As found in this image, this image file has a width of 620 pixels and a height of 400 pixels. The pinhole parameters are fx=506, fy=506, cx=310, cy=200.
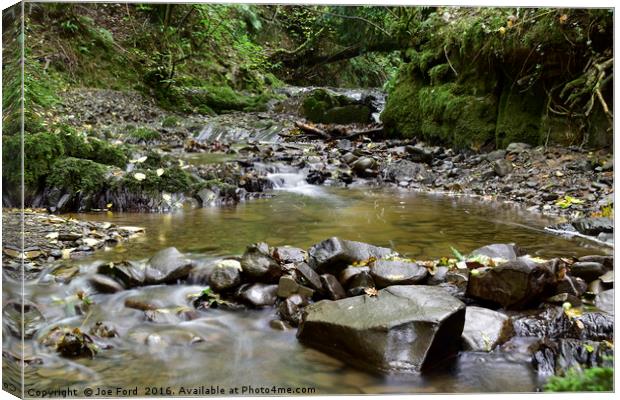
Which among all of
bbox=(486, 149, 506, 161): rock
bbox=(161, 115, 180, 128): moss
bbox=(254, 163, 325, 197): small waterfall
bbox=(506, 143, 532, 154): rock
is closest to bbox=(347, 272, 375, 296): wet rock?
bbox=(254, 163, 325, 197): small waterfall

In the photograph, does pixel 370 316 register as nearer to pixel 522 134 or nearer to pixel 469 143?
pixel 522 134

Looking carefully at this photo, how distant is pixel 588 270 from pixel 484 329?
0.79 meters

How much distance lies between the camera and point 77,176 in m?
4.27

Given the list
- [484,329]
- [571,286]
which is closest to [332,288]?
[484,329]

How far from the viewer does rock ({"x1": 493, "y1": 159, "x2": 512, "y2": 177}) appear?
510cm

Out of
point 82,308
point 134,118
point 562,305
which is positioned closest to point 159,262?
point 82,308

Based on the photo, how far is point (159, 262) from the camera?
2523mm

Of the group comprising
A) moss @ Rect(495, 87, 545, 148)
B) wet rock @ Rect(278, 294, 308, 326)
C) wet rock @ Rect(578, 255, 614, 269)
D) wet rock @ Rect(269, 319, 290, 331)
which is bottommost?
wet rock @ Rect(269, 319, 290, 331)

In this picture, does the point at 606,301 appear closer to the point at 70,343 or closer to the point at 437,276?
the point at 437,276

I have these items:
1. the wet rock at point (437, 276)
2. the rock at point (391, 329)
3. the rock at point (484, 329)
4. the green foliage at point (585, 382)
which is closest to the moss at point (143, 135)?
the wet rock at point (437, 276)

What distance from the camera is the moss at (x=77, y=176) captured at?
3980mm

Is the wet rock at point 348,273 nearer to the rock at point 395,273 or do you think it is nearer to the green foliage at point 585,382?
the rock at point 395,273

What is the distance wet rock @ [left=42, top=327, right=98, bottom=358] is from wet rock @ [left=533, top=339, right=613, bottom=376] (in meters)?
1.61

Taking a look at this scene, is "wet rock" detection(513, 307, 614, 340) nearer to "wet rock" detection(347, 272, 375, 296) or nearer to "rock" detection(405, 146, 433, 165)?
"wet rock" detection(347, 272, 375, 296)
